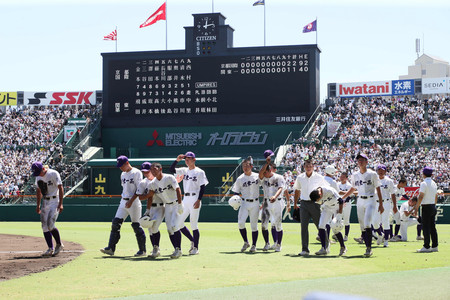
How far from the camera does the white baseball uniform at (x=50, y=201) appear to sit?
46.3ft

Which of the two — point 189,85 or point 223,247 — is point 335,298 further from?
point 189,85

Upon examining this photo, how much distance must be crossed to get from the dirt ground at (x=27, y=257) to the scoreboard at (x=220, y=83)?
26222 millimetres

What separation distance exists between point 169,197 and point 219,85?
31.0 m

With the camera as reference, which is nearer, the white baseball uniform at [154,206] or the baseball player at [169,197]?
the baseball player at [169,197]

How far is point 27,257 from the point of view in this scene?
46.5 ft

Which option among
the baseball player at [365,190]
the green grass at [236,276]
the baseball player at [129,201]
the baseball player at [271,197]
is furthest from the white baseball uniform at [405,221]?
the baseball player at [129,201]

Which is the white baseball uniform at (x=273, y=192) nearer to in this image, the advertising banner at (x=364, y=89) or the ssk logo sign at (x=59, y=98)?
the advertising banner at (x=364, y=89)

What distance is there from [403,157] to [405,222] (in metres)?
23.8

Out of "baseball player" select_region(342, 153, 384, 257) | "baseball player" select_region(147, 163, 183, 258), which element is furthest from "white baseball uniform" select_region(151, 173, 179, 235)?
"baseball player" select_region(342, 153, 384, 257)

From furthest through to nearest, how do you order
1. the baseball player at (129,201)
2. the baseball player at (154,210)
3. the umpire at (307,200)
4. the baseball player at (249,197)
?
the baseball player at (249,197)
the umpire at (307,200)
the baseball player at (129,201)
the baseball player at (154,210)

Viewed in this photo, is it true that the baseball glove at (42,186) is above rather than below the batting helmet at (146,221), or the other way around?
above

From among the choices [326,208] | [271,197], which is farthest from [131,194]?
[326,208]

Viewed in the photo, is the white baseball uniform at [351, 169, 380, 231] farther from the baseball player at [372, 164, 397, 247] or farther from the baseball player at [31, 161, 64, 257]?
the baseball player at [31, 161, 64, 257]

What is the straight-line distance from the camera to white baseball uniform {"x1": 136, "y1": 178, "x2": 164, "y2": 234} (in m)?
13.6
